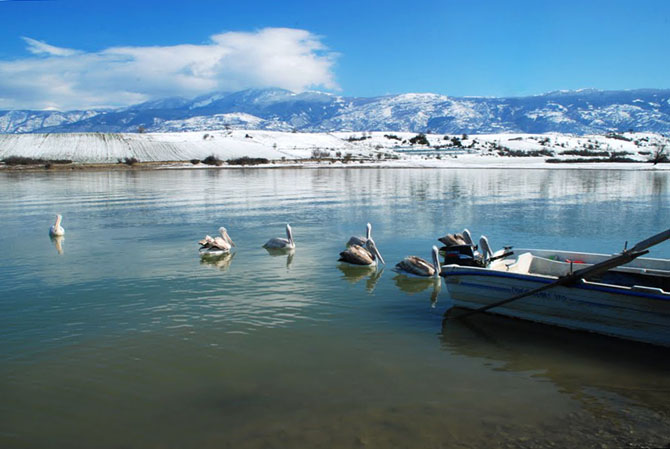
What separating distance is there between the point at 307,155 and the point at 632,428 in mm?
100750

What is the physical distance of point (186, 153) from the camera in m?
104

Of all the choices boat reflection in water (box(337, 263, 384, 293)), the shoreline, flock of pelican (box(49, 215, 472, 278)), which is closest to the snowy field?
the shoreline

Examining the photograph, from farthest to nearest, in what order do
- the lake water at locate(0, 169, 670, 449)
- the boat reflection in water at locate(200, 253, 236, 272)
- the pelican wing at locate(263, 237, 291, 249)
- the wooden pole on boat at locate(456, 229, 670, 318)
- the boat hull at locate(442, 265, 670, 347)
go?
1. the pelican wing at locate(263, 237, 291, 249)
2. the boat reflection in water at locate(200, 253, 236, 272)
3. the boat hull at locate(442, 265, 670, 347)
4. the wooden pole on boat at locate(456, 229, 670, 318)
5. the lake water at locate(0, 169, 670, 449)

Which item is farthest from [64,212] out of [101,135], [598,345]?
[101,135]

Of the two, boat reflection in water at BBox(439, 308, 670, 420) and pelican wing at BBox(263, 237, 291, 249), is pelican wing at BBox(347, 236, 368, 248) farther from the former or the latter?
boat reflection in water at BBox(439, 308, 670, 420)

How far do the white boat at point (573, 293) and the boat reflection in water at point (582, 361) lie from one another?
9.5 inches

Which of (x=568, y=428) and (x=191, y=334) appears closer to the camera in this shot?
(x=568, y=428)

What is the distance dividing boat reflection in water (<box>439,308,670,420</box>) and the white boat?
24 cm

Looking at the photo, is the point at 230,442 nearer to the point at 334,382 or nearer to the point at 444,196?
the point at 334,382

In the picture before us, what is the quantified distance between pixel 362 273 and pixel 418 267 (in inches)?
66.1

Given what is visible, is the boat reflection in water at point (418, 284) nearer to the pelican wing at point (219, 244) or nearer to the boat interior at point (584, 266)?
the boat interior at point (584, 266)

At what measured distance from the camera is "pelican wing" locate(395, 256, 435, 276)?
1346 centimetres

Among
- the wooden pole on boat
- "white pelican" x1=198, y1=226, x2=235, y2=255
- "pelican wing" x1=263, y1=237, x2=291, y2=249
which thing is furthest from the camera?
"pelican wing" x1=263, y1=237, x2=291, y2=249

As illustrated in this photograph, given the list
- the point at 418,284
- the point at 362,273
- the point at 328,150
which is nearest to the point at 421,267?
the point at 418,284
